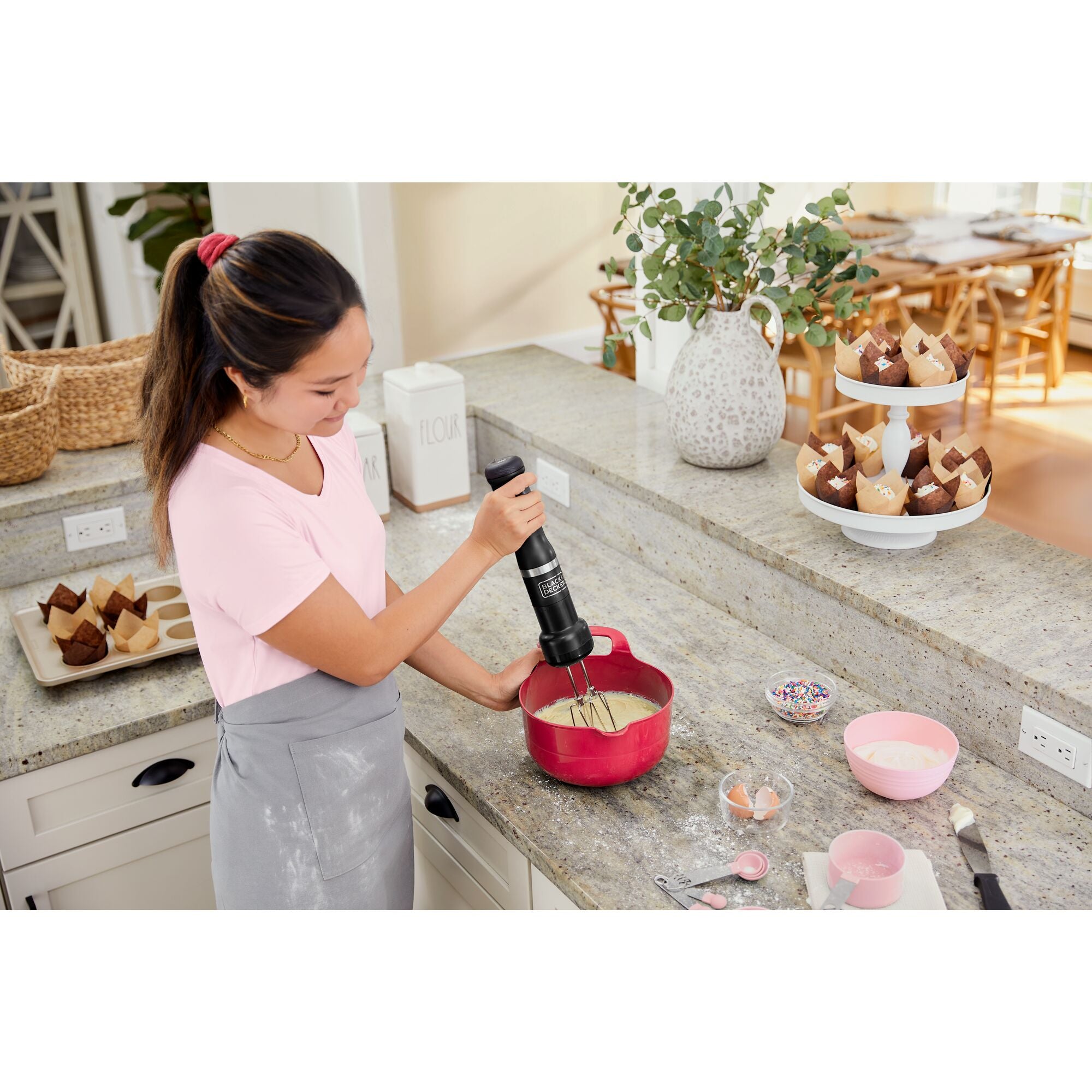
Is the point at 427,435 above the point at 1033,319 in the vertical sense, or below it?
above

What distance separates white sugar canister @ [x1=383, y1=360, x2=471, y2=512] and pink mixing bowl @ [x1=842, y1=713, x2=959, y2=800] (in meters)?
1.12

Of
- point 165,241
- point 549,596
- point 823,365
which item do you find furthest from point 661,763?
point 165,241

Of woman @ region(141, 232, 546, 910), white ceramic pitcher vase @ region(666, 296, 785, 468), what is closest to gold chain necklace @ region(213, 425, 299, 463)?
woman @ region(141, 232, 546, 910)

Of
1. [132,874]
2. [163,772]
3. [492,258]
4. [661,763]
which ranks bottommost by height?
[132,874]

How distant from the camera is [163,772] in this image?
1704mm

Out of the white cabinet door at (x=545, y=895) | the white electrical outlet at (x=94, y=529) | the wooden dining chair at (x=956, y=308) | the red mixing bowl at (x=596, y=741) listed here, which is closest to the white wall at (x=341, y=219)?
the white electrical outlet at (x=94, y=529)

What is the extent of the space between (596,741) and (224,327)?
2.18 feet

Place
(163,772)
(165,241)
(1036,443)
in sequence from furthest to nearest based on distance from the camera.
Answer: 1. (1036,443)
2. (165,241)
3. (163,772)

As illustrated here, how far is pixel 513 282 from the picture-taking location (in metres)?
3.23

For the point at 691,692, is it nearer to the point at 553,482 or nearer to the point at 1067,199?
the point at 553,482

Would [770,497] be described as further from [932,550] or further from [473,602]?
[473,602]

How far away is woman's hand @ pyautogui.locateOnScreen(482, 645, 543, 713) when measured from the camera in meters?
1.50

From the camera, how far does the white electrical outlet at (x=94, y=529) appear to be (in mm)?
2096

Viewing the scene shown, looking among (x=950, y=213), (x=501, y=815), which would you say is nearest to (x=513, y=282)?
(x=501, y=815)
